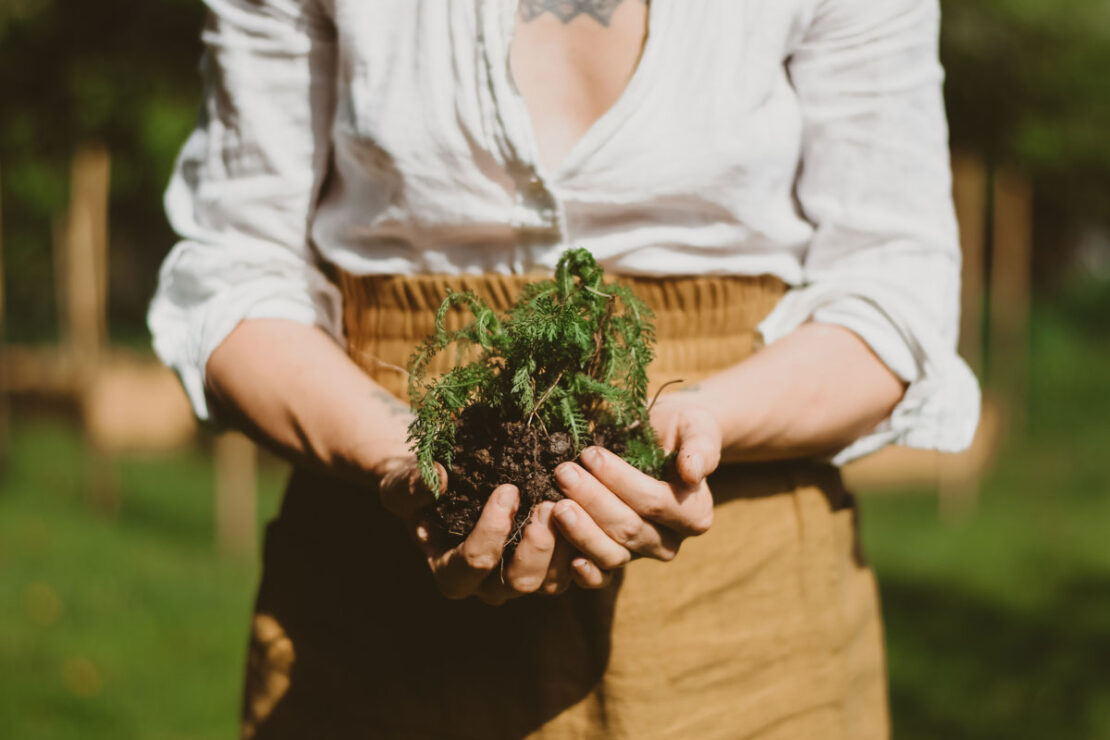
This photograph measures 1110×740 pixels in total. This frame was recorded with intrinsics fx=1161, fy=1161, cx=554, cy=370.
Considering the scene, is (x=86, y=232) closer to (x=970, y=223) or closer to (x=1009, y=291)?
(x=970, y=223)

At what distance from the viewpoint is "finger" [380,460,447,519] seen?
1.31 meters

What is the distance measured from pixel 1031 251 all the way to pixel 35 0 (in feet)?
42.6

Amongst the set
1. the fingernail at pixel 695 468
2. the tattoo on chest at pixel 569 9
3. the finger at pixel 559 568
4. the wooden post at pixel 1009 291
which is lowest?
the wooden post at pixel 1009 291

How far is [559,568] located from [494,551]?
80mm

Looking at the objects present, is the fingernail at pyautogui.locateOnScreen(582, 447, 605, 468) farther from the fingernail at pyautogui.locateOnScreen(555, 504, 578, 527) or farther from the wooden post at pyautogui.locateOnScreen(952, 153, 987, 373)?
the wooden post at pyautogui.locateOnScreen(952, 153, 987, 373)

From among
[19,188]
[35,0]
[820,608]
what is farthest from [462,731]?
[19,188]

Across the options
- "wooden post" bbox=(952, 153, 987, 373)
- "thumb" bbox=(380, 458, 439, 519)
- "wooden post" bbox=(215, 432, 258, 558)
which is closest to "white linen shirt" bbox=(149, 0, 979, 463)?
"thumb" bbox=(380, 458, 439, 519)

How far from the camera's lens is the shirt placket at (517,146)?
4.78 ft

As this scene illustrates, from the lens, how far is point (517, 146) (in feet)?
4.77

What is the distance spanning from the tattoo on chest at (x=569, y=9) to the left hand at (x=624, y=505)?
610mm

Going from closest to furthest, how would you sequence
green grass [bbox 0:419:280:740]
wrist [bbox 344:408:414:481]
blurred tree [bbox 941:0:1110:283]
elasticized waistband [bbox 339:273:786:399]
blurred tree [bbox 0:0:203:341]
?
wrist [bbox 344:408:414:481]
elasticized waistband [bbox 339:273:786:399]
green grass [bbox 0:419:280:740]
blurred tree [bbox 0:0:203:341]
blurred tree [bbox 941:0:1110:283]

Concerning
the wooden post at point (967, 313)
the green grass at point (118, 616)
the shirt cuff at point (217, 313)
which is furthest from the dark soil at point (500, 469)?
the wooden post at point (967, 313)

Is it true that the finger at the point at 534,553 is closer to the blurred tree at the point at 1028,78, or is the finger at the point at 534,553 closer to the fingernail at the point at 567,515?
the fingernail at the point at 567,515

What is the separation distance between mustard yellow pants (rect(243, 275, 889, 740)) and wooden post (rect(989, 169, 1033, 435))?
8.11 meters
